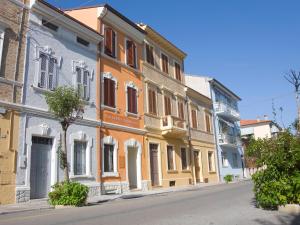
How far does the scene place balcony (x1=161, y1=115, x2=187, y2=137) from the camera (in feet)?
79.3

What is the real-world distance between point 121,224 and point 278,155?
4897 mm

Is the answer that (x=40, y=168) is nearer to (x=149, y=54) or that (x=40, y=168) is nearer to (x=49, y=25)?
(x=49, y=25)

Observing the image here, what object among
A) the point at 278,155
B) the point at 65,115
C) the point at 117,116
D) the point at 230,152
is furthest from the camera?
the point at 230,152

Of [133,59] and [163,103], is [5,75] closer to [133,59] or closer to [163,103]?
[133,59]

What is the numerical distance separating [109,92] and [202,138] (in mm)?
14053

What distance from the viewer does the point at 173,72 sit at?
92.7 feet

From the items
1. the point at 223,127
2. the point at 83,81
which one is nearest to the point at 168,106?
the point at 83,81

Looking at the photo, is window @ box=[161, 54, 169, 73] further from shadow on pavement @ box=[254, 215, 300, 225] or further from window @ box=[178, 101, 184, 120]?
shadow on pavement @ box=[254, 215, 300, 225]

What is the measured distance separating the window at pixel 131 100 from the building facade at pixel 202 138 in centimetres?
828

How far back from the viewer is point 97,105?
1825 centimetres

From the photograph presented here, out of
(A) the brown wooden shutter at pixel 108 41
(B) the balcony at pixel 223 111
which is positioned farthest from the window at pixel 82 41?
(B) the balcony at pixel 223 111

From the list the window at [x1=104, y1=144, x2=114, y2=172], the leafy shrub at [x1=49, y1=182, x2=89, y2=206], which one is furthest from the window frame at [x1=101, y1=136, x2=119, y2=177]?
the leafy shrub at [x1=49, y1=182, x2=89, y2=206]

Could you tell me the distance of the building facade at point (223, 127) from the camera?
116 feet

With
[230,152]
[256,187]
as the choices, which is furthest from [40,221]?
[230,152]
